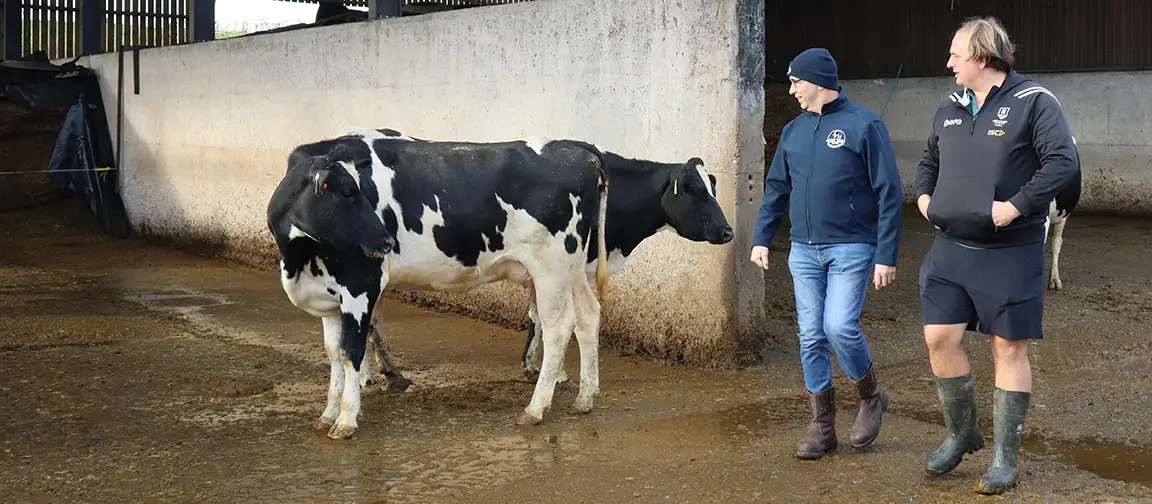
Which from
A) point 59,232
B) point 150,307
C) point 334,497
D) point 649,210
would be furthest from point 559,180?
point 59,232

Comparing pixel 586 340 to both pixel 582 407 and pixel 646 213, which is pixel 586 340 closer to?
pixel 582 407

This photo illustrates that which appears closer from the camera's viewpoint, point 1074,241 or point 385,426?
point 385,426

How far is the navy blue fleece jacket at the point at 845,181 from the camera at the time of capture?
194 inches

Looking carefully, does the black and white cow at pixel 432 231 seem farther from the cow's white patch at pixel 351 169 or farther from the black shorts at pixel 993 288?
the black shorts at pixel 993 288

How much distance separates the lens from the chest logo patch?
5.04 metres

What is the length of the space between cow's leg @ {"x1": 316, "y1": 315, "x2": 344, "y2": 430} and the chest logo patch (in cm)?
254

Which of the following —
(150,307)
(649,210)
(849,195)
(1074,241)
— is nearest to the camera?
(849,195)

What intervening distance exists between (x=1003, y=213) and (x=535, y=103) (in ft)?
15.0

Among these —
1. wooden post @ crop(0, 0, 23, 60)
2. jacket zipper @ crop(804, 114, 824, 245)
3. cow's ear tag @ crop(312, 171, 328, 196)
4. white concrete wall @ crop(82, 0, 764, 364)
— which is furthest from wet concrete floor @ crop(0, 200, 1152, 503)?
wooden post @ crop(0, 0, 23, 60)

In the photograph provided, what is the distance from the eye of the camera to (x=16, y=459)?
17.3 ft

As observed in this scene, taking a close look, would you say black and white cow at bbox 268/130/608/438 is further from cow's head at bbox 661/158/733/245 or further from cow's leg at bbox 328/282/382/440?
cow's head at bbox 661/158/733/245

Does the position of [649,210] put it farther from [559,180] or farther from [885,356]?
[885,356]

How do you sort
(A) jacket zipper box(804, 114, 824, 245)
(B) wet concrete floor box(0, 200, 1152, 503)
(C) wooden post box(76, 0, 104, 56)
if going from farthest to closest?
(C) wooden post box(76, 0, 104, 56), (A) jacket zipper box(804, 114, 824, 245), (B) wet concrete floor box(0, 200, 1152, 503)

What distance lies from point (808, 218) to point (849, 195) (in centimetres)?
20
